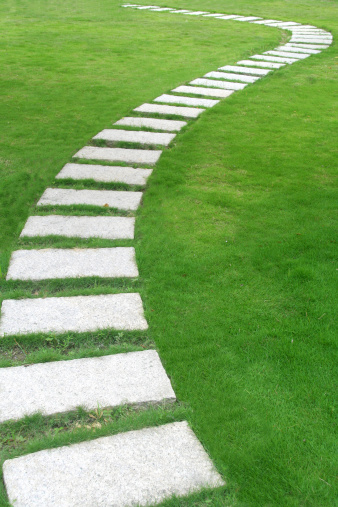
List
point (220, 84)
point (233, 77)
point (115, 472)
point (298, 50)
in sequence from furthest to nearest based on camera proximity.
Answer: point (298, 50) → point (233, 77) → point (220, 84) → point (115, 472)

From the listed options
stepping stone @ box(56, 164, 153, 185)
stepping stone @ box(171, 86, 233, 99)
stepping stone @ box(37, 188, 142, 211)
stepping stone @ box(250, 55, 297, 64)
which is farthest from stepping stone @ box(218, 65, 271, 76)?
stepping stone @ box(37, 188, 142, 211)

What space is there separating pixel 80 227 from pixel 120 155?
131cm

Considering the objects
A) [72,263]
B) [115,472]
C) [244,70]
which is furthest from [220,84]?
[115,472]

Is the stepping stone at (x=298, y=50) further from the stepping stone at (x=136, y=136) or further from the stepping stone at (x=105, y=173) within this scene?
the stepping stone at (x=105, y=173)

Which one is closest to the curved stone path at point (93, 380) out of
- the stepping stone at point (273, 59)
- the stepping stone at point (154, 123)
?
the stepping stone at point (154, 123)

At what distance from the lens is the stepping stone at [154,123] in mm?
4824

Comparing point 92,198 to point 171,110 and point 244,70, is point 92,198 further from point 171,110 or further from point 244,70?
point 244,70

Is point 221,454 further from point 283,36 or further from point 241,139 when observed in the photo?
point 283,36

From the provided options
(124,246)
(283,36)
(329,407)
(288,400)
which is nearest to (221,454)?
(288,400)

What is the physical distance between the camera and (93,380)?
192cm

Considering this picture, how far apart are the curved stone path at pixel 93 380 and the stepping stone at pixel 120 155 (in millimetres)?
19

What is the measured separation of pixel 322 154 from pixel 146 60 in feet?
14.6

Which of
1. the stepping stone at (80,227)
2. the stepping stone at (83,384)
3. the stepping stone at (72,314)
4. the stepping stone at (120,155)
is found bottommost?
the stepping stone at (83,384)

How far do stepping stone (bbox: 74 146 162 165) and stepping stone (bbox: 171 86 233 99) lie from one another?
6.70 ft
